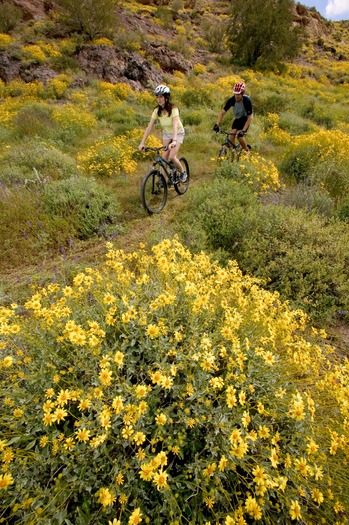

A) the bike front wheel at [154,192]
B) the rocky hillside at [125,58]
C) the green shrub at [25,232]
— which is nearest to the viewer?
the green shrub at [25,232]

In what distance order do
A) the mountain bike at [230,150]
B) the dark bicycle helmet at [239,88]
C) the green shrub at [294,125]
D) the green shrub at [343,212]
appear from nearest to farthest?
1. the green shrub at [343,212]
2. the dark bicycle helmet at [239,88]
3. the mountain bike at [230,150]
4. the green shrub at [294,125]

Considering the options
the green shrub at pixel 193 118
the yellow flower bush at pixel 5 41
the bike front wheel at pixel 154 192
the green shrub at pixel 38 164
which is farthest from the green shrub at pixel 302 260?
the yellow flower bush at pixel 5 41

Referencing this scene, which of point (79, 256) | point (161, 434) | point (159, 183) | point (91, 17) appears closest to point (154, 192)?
point (159, 183)

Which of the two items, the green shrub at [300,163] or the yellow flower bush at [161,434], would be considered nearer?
the yellow flower bush at [161,434]

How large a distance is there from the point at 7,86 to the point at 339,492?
1918 centimetres

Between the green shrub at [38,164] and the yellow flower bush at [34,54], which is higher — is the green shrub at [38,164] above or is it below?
below

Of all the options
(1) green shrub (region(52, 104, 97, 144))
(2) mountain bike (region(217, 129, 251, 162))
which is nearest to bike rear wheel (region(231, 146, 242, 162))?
(2) mountain bike (region(217, 129, 251, 162))

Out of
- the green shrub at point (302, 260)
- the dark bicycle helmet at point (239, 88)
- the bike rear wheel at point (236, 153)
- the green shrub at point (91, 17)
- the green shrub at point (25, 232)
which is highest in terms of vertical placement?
the green shrub at point (91, 17)

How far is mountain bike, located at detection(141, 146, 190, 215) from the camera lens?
572 centimetres

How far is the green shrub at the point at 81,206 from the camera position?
17.5 ft

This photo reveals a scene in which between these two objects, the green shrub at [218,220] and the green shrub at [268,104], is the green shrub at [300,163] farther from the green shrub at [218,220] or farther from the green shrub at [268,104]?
the green shrub at [268,104]

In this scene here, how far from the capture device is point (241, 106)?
7152mm

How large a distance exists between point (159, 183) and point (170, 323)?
4.47 meters

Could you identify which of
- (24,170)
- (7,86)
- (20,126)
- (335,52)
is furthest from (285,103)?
(335,52)
